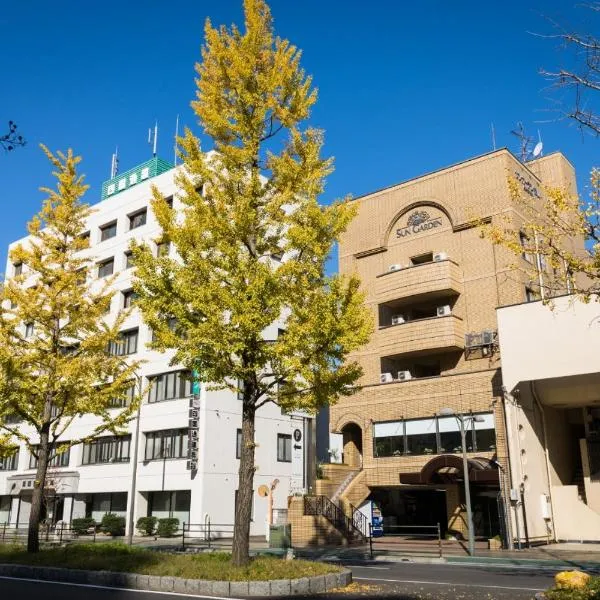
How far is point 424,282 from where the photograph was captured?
3319 cm

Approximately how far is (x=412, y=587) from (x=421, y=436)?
734 inches

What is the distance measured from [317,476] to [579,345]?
1457 centimetres

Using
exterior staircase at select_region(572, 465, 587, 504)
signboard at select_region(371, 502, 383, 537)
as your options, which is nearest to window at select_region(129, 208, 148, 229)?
signboard at select_region(371, 502, 383, 537)

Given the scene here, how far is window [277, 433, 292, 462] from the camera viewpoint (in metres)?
38.5

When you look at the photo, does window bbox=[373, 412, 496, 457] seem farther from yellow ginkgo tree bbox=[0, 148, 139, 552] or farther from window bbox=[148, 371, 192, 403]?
yellow ginkgo tree bbox=[0, 148, 139, 552]

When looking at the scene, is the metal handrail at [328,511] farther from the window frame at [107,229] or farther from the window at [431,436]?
the window frame at [107,229]

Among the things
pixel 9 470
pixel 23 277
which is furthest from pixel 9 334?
pixel 9 470

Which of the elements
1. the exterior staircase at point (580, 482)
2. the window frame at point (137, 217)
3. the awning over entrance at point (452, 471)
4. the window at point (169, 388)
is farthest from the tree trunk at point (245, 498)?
the window frame at point (137, 217)

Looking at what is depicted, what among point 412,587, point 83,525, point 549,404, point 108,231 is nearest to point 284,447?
point 83,525

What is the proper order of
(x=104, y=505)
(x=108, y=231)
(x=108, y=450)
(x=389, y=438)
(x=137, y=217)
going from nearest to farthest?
(x=389, y=438), (x=104, y=505), (x=108, y=450), (x=137, y=217), (x=108, y=231)

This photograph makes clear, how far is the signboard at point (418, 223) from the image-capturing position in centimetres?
3544

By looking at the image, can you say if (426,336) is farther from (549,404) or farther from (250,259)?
(250,259)

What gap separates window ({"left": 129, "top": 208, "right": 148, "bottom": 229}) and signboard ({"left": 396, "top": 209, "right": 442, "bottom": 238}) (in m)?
17.1

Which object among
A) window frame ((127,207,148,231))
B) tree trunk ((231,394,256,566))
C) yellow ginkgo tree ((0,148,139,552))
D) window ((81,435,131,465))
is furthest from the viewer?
→ window frame ((127,207,148,231))
